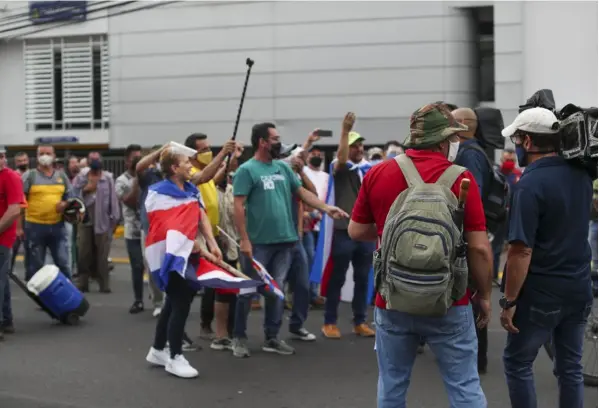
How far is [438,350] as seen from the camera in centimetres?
471

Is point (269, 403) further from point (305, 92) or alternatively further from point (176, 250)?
point (305, 92)

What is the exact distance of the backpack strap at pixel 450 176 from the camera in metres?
4.61

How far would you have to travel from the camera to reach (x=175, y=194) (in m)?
7.38

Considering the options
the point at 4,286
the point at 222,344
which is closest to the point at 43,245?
the point at 4,286

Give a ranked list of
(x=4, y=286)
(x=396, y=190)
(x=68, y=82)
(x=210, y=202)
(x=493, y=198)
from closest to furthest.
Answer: (x=396, y=190)
(x=493, y=198)
(x=210, y=202)
(x=4, y=286)
(x=68, y=82)

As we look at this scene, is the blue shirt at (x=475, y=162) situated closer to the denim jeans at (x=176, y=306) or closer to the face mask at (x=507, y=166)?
the denim jeans at (x=176, y=306)

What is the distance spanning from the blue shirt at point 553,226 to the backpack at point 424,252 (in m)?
0.60

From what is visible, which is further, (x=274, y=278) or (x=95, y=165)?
(x=95, y=165)

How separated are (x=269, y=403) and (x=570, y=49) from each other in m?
15.3

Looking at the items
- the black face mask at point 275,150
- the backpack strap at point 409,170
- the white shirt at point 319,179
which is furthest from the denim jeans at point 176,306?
the white shirt at point 319,179

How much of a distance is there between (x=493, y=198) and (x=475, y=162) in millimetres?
339

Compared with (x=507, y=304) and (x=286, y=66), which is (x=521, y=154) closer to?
(x=507, y=304)

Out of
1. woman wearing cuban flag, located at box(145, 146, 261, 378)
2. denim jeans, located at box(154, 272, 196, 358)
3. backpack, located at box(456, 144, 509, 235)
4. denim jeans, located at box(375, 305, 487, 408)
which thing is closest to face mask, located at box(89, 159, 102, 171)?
woman wearing cuban flag, located at box(145, 146, 261, 378)

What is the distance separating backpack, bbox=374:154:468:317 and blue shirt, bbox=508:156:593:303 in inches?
23.8
